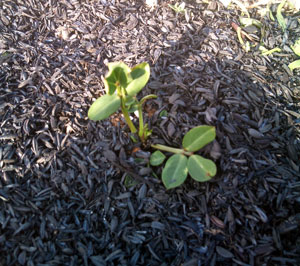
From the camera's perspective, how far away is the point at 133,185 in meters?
1.36

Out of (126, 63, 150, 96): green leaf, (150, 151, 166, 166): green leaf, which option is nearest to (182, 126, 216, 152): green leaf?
(150, 151, 166, 166): green leaf

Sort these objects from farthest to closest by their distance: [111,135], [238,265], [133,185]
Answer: [111,135]
[133,185]
[238,265]

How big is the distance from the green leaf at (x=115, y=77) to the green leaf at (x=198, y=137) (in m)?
0.35

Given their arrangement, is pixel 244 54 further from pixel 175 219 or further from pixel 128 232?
pixel 128 232

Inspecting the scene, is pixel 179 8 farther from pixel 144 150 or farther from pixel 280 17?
pixel 144 150

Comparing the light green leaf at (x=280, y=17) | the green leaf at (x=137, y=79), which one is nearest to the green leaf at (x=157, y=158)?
the green leaf at (x=137, y=79)

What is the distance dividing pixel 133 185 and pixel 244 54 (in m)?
1.06

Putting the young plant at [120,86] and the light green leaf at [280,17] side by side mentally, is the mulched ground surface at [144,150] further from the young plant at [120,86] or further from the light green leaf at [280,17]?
the young plant at [120,86]

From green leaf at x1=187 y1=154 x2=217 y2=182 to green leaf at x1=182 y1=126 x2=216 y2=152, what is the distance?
53 mm

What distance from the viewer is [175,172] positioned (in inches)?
46.7

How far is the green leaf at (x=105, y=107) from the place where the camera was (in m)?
1.12

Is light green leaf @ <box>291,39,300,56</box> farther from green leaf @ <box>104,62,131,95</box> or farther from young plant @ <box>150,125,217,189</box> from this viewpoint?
green leaf @ <box>104,62,131,95</box>

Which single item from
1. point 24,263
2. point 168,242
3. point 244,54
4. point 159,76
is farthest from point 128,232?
point 244,54

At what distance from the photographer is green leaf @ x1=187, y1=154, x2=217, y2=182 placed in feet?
3.76
